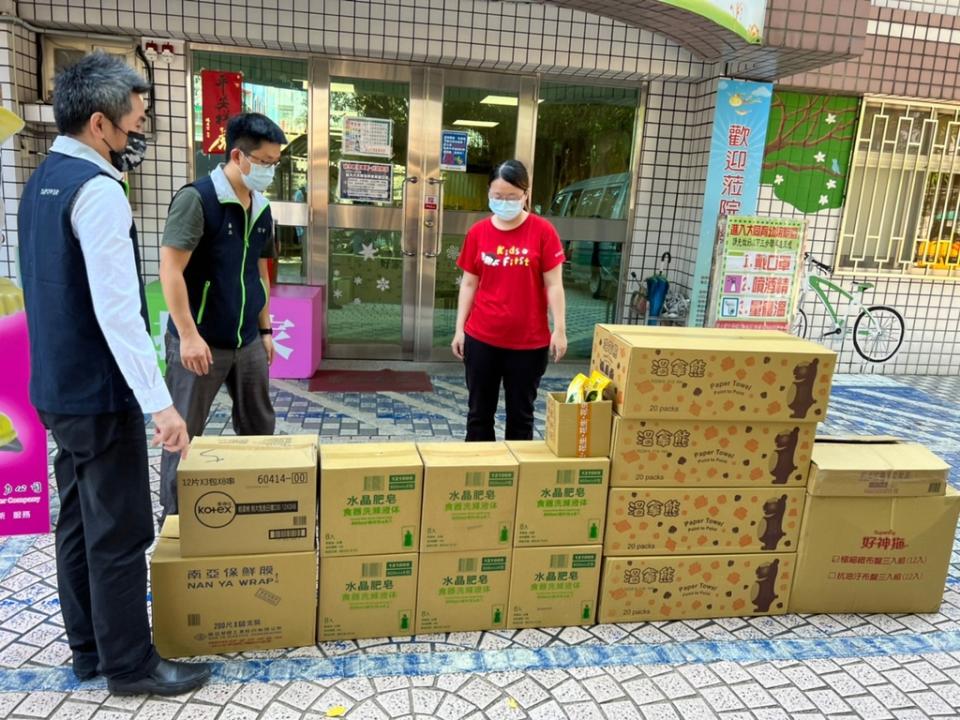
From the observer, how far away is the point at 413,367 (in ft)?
19.3

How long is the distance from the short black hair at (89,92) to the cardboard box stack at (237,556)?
101 centimetres

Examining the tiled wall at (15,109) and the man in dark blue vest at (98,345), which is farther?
the tiled wall at (15,109)

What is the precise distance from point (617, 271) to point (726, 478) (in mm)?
3771

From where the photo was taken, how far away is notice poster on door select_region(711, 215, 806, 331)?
4.37 meters

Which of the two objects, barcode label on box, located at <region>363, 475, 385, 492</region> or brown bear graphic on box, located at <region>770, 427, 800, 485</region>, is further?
brown bear graphic on box, located at <region>770, 427, 800, 485</region>

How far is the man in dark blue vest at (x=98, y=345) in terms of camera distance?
1728 millimetres

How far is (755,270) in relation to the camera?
14.5ft

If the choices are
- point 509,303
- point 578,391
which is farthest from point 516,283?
point 578,391

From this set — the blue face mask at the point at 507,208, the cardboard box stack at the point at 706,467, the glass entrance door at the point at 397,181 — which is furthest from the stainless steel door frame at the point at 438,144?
the cardboard box stack at the point at 706,467

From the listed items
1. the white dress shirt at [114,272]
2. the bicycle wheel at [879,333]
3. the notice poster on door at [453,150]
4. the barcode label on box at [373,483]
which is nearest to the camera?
the white dress shirt at [114,272]

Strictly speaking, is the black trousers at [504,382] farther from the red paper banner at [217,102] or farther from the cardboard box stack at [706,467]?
the red paper banner at [217,102]

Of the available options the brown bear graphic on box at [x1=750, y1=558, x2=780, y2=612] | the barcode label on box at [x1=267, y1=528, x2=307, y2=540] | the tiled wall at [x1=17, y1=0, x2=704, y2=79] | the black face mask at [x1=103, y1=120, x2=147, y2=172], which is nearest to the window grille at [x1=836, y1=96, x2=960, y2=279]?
the tiled wall at [x1=17, y1=0, x2=704, y2=79]

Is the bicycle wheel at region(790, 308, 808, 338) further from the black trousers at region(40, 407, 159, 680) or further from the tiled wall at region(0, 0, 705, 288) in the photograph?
the black trousers at region(40, 407, 159, 680)

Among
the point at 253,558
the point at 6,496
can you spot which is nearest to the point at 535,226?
the point at 253,558
